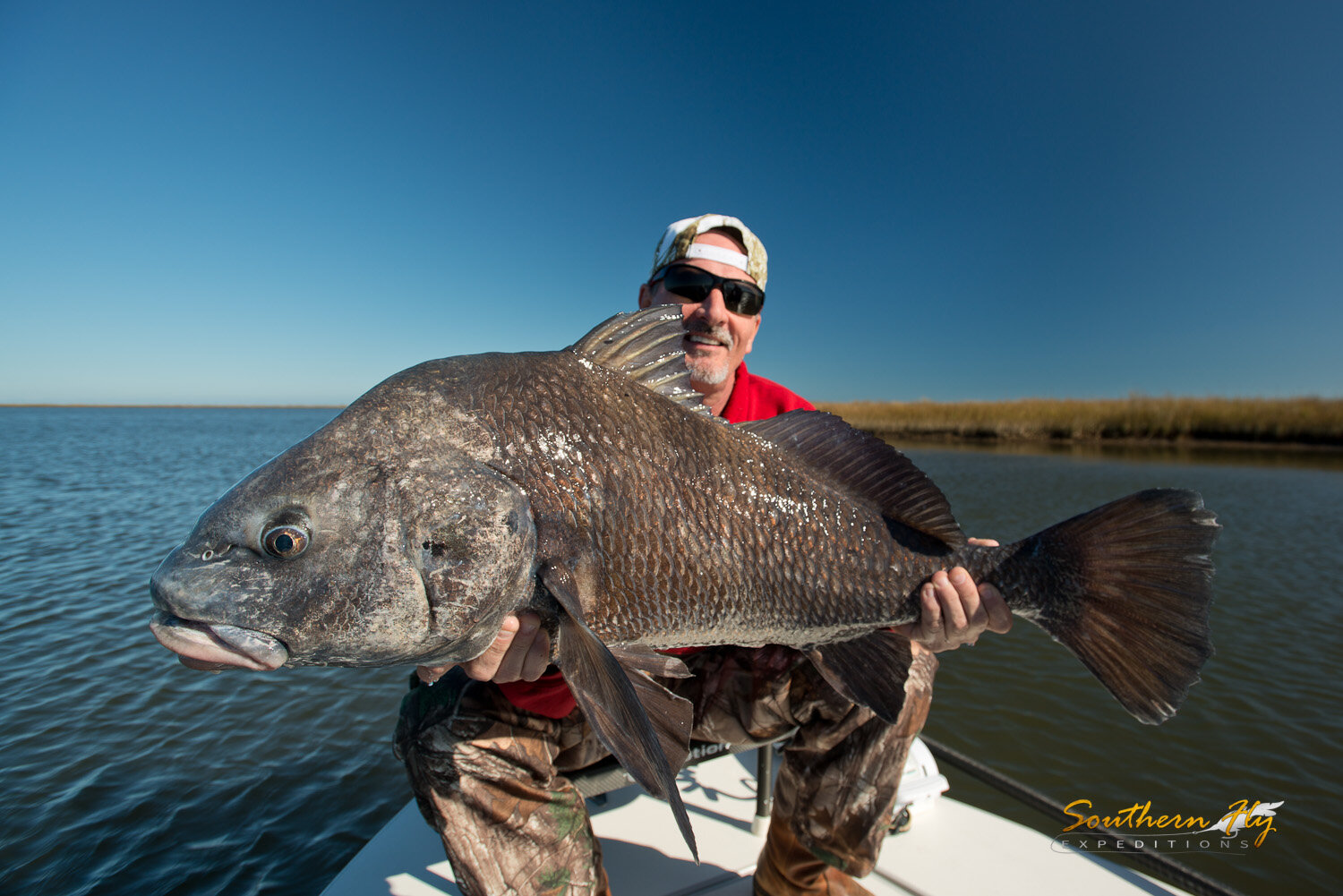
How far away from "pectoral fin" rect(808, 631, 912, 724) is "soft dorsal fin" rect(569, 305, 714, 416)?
3.15 feet

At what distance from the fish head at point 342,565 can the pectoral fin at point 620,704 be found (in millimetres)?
189

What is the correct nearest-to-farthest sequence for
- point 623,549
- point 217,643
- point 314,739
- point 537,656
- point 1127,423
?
1. point 217,643
2. point 623,549
3. point 537,656
4. point 314,739
5. point 1127,423

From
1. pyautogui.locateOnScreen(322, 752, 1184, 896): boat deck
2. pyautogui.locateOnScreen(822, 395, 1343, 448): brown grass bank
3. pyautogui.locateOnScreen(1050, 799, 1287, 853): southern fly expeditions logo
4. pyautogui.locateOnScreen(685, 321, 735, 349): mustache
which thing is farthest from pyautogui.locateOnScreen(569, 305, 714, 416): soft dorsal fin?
pyautogui.locateOnScreen(822, 395, 1343, 448): brown grass bank

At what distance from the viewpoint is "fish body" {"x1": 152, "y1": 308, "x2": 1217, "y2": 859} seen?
1.48m

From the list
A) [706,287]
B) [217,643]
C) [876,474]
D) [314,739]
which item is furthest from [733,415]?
[314,739]

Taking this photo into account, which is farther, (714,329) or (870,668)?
(714,329)

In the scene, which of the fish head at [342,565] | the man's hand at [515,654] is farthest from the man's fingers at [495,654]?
the fish head at [342,565]

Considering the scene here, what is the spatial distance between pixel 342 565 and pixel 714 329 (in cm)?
225

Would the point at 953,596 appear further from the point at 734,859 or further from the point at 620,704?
the point at 734,859

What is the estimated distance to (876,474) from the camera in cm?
Result: 213

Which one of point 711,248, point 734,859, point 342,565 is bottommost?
point 734,859

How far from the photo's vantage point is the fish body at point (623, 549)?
148 cm

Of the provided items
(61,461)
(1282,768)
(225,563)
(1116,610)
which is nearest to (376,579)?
(225,563)

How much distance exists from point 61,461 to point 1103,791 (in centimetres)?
3489
